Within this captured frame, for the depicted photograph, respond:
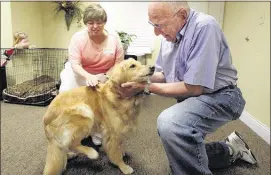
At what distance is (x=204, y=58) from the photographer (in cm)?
122

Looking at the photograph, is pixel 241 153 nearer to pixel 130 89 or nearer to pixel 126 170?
pixel 126 170

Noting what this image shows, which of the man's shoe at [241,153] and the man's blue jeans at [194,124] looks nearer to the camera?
the man's blue jeans at [194,124]

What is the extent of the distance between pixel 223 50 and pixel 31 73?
3.03 meters

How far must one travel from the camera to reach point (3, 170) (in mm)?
1601

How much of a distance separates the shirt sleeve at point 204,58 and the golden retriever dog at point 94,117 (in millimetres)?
272

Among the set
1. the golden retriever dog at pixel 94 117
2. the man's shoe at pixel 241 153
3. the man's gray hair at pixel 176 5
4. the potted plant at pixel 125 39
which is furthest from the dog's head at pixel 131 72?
the potted plant at pixel 125 39

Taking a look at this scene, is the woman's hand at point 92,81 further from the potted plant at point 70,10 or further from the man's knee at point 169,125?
the potted plant at point 70,10

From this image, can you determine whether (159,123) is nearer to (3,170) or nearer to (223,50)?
(223,50)

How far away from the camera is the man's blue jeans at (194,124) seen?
1239 mm

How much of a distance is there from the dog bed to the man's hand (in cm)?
190

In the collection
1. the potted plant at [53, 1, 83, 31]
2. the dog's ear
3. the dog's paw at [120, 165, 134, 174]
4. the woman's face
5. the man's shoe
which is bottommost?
the dog's paw at [120, 165, 134, 174]

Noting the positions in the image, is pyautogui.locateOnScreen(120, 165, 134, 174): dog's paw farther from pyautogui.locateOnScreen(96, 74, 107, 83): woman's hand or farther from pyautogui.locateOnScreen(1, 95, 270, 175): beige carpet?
pyautogui.locateOnScreen(96, 74, 107, 83): woman's hand

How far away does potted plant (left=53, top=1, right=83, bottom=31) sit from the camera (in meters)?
3.84

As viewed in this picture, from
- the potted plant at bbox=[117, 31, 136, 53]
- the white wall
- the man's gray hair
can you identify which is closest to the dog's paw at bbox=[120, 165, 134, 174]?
the man's gray hair
